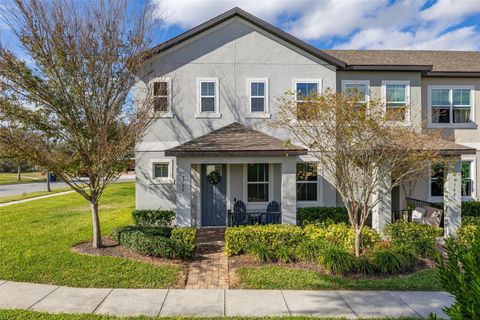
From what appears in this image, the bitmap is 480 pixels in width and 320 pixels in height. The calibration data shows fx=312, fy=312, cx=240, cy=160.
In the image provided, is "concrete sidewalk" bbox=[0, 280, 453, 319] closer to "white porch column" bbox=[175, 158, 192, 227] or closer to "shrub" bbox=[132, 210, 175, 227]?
"white porch column" bbox=[175, 158, 192, 227]

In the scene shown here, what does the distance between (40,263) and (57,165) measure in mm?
2617

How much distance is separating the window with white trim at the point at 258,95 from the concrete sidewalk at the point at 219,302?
8242 millimetres

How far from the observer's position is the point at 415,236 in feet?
32.0

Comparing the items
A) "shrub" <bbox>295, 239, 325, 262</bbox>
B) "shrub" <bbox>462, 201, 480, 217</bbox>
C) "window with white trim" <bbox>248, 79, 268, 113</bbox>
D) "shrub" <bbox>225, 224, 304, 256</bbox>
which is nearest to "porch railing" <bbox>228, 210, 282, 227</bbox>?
"shrub" <bbox>225, 224, 304, 256</bbox>

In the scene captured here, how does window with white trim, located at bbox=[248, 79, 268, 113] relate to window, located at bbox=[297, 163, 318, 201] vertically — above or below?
above

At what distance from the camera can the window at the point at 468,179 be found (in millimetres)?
14086

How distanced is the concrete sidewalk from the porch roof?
516 cm

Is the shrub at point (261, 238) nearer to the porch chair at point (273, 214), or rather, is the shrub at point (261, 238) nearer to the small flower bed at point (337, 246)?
the small flower bed at point (337, 246)

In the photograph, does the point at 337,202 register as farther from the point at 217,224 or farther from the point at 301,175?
the point at 217,224

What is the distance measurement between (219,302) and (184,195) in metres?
5.26

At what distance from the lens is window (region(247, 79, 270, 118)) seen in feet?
43.3

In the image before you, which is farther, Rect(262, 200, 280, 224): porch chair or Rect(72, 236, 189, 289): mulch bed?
Rect(262, 200, 280, 224): porch chair

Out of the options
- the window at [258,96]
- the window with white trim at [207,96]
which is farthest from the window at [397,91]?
the window with white trim at [207,96]

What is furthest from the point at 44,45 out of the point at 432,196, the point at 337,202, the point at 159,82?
the point at 432,196
